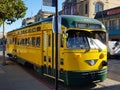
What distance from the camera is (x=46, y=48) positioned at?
13.2m

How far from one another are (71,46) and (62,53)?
1.55ft

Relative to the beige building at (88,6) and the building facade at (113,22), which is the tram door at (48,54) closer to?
the building facade at (113,22)


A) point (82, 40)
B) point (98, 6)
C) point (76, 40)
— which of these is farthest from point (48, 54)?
Result: point (98, 6)

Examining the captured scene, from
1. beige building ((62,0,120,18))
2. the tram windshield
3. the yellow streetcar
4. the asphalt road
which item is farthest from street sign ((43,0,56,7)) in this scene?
beige building ((62,0,120,18))

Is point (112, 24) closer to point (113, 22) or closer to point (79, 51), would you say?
point (113, 22)

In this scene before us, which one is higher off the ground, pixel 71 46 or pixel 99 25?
pixel 99 25

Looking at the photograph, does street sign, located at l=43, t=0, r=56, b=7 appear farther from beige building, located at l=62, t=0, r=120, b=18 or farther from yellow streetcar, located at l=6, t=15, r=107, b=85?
beige building, located at l=62, t=0, r=120, b=18

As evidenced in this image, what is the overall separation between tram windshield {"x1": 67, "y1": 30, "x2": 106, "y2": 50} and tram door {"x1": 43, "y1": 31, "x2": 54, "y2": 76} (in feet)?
4.55

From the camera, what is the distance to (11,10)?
20703 mm

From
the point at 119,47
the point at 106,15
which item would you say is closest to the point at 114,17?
the point at 106,15

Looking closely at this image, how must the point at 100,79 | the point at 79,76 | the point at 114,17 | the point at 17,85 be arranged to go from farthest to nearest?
1. the point at 114,17
2. the point at 17,85
3. the point at 100,79
4. the point at 79,76

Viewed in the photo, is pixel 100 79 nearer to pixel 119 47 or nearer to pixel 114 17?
pixel 119 47

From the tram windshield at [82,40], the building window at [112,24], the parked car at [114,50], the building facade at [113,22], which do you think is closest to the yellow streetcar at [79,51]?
the tram windshield at [82,40]

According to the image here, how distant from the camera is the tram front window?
11242 mm
